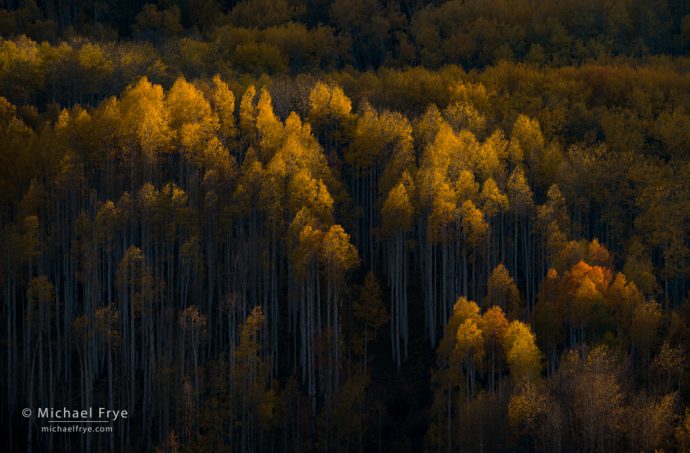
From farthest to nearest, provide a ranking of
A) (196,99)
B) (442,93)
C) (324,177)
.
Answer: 1. (442,93)
2. (196,99)
3. (324,177)

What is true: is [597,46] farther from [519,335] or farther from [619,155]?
[519,335]

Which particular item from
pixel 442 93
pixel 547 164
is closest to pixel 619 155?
pixel 547 164

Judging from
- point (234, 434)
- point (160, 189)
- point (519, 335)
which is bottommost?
point (234, 434)

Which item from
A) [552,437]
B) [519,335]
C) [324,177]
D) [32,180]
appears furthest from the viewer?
[324,177]

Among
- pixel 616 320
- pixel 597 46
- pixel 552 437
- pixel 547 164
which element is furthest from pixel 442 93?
pixel 552 437

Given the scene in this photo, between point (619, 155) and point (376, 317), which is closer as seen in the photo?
point (376, 317)

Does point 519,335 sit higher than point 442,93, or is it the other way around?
point 442,93
